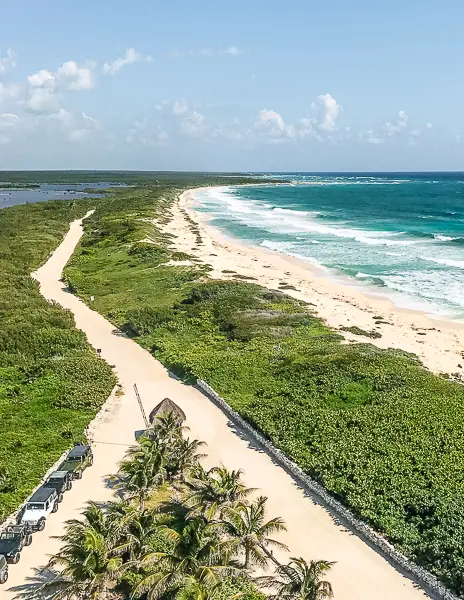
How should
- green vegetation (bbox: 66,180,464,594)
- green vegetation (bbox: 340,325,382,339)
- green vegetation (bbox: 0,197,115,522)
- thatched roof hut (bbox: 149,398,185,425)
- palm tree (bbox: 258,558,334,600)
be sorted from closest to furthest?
palm tree (bbox: 258,558,334,600) < green vegetation (bbox: 66,180,464,594) < green vegetation (bbox: 0,197,115,522) < thatched roof hut (bbox: 149,398,185,425) < green vegetation (bbox: 340,325,382,339)

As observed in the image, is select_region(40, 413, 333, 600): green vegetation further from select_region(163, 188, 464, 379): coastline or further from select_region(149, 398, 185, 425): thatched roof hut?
select_region(163, 188, 464, 379): coastline

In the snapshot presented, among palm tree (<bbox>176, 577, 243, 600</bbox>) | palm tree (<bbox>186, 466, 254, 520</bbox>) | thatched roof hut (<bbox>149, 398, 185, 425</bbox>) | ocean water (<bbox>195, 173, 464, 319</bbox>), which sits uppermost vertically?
palm tree (<bbox>176, 577, 243, 600</bbox>)

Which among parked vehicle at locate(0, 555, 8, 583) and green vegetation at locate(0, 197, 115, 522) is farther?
green vegetation at locate(0, 197, 115, 522)

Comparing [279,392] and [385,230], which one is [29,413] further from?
[385,230]

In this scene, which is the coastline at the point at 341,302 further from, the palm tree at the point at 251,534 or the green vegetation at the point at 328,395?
the palm tree at the point at 251,534

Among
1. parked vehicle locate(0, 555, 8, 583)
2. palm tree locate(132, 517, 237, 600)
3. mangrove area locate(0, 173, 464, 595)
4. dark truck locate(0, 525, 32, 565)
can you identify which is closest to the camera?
palm tree locate(132, 517, 237, 600)

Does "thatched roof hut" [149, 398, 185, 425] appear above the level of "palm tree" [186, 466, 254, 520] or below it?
below

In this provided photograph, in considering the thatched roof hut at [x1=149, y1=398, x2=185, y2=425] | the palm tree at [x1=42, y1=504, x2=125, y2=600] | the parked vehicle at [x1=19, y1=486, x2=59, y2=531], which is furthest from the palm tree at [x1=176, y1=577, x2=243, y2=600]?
the thatched roof hut at [x1=149, y1=398, x2=185, y2=425]

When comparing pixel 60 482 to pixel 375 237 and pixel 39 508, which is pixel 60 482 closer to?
pixel 39 508
